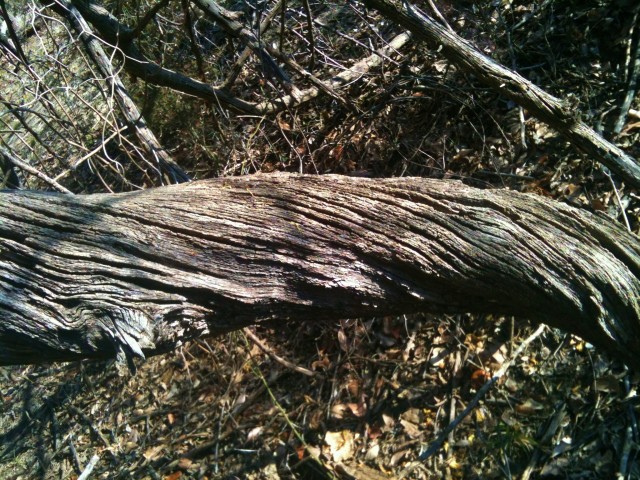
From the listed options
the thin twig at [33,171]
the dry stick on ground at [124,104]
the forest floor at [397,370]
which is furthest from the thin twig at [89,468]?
the dry stick on ground at [124,104]

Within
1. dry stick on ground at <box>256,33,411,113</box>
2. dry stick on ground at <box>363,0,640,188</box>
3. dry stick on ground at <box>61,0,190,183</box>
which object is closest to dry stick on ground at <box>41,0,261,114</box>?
dry stick on ground at <box>61,0,190,183</box>

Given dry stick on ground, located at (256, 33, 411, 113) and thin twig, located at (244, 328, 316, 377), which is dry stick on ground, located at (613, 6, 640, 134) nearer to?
dry stick on ground, located at (256, 33, 411, 113)


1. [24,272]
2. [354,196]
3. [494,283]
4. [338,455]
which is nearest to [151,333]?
[24,272]

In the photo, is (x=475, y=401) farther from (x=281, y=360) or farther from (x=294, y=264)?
(x=294, y=264)

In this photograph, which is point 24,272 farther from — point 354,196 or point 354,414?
point 354,414

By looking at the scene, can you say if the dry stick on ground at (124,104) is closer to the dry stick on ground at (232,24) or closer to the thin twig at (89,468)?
the dry stick on ground at (232,24)

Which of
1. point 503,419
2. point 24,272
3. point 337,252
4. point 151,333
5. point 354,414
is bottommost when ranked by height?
point 354,414
